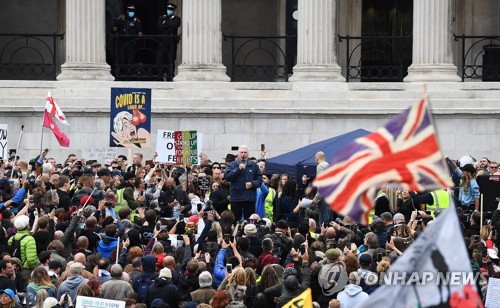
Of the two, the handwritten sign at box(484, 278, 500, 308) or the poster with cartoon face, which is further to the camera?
the poster with cartoon face

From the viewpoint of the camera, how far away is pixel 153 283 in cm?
1939

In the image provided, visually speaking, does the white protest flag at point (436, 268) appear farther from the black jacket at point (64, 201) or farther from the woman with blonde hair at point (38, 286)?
the black jacket at point (64, 201)

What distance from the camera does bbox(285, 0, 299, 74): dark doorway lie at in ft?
139

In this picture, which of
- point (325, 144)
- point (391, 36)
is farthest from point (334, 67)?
point (325, 144)

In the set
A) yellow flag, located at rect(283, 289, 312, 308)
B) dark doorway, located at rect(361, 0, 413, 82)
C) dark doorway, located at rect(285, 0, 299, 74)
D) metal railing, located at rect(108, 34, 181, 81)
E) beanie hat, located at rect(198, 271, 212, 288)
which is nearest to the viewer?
yellow flag, located at rect(283, 289, 312, 308)

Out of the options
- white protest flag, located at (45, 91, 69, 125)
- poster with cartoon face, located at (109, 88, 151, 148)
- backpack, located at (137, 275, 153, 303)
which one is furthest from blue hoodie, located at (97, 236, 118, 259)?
white protest flag, located at (45, 91, 69, 125)

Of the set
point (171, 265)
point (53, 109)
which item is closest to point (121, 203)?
point (171, 265)

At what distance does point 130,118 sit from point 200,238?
1021 cm

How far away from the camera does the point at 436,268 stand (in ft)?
38.3

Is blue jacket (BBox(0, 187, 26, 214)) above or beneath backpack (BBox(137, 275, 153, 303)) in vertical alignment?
above

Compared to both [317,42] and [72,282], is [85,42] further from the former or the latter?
[72,282]

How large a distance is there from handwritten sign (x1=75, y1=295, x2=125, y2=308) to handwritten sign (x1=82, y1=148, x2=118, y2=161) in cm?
1778

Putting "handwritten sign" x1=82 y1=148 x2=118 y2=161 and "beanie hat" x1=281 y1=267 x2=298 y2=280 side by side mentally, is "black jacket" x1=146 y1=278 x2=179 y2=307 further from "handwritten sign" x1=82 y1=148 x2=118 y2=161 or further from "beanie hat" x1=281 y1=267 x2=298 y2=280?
"handwritten sign" x1=82 y1=148 x2=118 y2=161

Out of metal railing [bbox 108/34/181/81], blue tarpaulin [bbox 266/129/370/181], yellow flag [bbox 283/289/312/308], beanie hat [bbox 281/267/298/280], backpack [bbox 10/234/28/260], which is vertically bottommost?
yellow flag [bbox 283/289/312/308]
